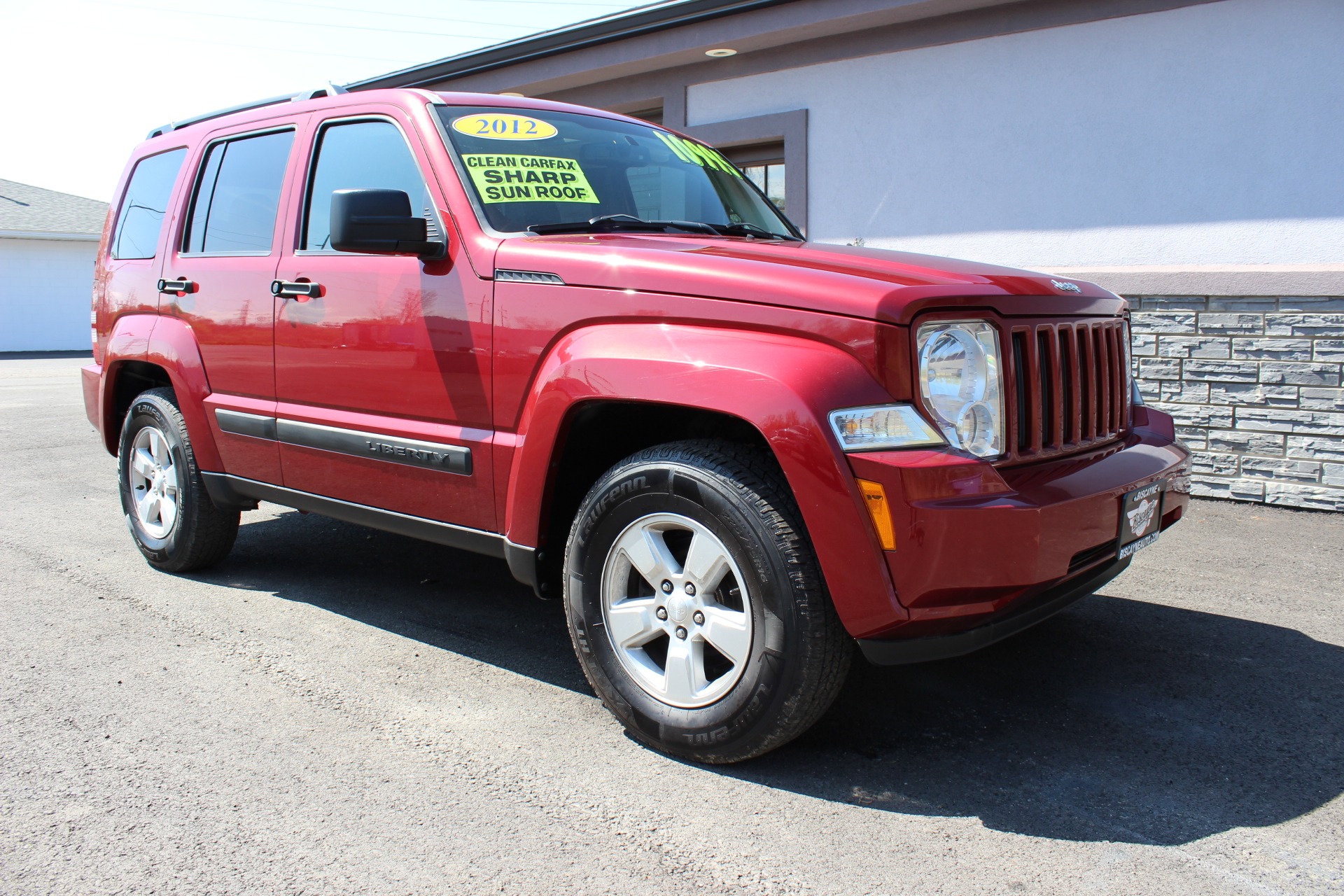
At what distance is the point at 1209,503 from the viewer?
21.6 feet

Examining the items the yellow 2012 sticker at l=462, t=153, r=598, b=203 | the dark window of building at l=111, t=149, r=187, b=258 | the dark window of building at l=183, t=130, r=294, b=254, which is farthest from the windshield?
the dark window of building at l=111, t=149, r=187, b=258

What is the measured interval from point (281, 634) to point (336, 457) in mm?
787

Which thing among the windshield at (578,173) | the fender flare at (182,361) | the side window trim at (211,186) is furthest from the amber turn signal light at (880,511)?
the fender flare at (182,361)

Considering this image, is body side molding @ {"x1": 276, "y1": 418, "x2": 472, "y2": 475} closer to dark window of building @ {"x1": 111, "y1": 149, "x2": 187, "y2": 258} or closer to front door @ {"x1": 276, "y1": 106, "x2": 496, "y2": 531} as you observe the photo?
front door @ {"x1": 276, "y1": 106, "x2": 496, "y2": 531}

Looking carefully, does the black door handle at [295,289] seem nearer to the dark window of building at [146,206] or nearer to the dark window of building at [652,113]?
the dark window of building at [146,206]

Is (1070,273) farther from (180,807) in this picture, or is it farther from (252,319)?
(180,807)

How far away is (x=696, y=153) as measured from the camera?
4473mm

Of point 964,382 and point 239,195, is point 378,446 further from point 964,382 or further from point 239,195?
point 964,382

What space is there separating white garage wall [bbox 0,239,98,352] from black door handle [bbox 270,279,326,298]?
93.6ft

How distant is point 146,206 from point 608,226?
292cm

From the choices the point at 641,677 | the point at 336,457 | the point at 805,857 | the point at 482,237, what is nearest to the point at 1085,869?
the point at 805,857

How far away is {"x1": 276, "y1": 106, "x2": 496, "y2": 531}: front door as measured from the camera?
343 cm

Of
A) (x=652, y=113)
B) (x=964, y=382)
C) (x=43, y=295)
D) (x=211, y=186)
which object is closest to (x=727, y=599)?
(x=964, y=382)

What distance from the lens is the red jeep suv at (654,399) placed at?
8.54 feet
